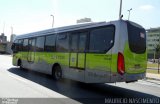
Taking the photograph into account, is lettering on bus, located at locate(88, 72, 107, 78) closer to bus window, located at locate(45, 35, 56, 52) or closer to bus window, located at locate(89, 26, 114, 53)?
bus window, located at locate(89, 26, 114, 53)

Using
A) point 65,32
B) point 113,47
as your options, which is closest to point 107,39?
point 113,47

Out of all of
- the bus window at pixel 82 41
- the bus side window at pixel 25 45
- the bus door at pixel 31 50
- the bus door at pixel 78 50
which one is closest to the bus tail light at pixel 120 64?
the bus door at pixel 78 50

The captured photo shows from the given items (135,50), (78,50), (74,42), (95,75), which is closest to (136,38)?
(135,50)

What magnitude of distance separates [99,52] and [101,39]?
528mm

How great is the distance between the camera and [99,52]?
1128 cm

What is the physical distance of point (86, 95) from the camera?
10.6 meters

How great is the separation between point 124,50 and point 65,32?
14.4ft

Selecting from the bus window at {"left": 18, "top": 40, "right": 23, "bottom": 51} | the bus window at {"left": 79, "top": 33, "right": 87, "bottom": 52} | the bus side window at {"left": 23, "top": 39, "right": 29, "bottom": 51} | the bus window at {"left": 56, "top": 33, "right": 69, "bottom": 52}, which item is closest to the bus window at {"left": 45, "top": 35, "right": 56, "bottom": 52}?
the bus window at {"left": 56, "top": 33, "right": 69, "bottom": 52}

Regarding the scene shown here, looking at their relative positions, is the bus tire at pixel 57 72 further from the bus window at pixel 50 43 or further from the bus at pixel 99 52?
A: the bus window at pixel 50 43

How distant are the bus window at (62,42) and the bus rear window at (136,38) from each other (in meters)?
3.73

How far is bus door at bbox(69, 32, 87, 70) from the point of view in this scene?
12352mm

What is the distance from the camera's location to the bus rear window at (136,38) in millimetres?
11023

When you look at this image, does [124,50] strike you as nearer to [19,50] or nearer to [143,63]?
[143,63]

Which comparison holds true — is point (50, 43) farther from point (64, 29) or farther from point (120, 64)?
point (120, 64)
